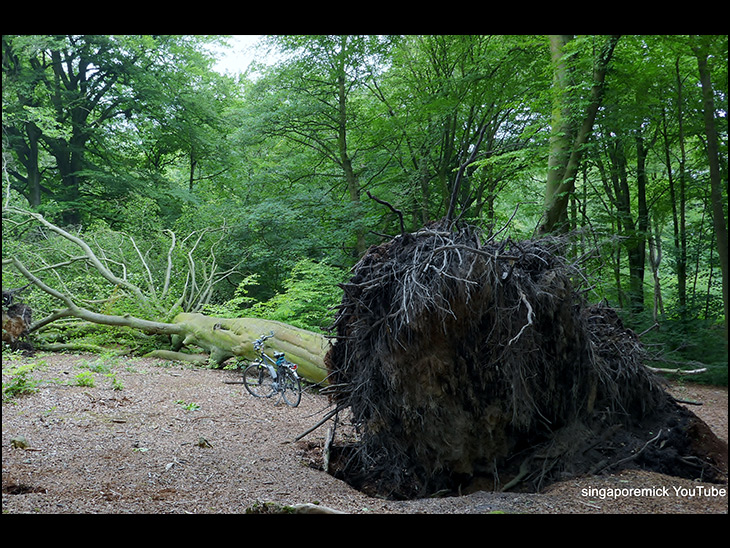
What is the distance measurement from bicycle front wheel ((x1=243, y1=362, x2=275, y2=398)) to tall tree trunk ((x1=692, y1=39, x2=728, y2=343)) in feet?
16.6

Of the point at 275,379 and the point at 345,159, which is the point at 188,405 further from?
the point at 345,159

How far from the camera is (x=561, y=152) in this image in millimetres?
5891

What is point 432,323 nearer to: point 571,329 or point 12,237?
point 571,329

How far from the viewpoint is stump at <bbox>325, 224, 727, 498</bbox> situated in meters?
3.13

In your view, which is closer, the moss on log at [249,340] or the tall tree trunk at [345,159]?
the moss on log at [249,340]

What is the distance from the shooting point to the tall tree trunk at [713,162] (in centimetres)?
249

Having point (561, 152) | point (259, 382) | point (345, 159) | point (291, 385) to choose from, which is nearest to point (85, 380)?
point (259, 382)

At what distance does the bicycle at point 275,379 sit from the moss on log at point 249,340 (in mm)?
285

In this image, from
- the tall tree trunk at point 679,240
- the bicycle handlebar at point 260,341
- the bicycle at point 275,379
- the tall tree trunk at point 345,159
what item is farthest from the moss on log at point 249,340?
the tall tree trunk at point 679,240

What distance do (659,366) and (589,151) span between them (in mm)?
3616

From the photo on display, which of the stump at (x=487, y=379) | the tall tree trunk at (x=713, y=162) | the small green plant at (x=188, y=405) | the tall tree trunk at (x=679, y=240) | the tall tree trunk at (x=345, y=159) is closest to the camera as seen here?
the tall tree trunk at (x=713, y=162)

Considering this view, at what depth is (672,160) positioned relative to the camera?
142 inches

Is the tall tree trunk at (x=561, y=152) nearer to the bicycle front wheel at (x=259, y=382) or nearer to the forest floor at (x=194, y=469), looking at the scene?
the forest floor at (x=194, y=469)

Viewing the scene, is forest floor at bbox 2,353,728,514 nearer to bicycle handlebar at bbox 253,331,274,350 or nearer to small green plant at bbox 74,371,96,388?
small green plant at bbox 74,371,96,388
